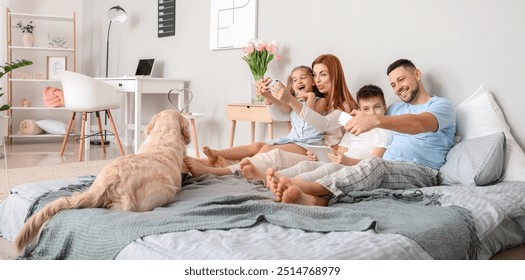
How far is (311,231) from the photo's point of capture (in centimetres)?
168

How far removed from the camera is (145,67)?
226 inches

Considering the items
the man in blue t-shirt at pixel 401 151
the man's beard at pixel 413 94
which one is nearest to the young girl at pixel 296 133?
the man in blue t-shirt at pixel 401 151

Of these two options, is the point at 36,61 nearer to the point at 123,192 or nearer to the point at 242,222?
the point at 123,192

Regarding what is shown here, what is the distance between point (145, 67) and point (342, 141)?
3100 mm

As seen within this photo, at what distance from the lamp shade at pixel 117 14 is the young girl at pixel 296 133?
126 inches

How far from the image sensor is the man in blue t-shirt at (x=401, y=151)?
2.20m

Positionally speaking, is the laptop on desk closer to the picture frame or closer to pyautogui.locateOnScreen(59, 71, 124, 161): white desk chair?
pyautogui.locateOnScreen(59, 71, 124, 161): white desk chair

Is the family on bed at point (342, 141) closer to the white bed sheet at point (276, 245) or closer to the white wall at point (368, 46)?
the white wall at point (368, 46)

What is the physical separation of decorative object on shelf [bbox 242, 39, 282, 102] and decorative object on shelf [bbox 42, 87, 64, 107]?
319 centimetres

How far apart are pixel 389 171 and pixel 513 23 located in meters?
1.08

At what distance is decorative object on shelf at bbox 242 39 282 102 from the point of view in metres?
4.04

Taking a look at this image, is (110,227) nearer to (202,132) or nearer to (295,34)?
(295,34)

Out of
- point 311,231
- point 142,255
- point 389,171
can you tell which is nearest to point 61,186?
point 142,255

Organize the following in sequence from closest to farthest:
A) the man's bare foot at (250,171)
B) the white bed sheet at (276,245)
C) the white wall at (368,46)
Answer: the white bed sheet at (276,245) < the man's bare foot at (250,171) < the white wall at (368,46)
